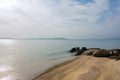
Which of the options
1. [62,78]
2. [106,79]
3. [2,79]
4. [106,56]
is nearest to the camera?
[106,79]

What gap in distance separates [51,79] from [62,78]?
110cm

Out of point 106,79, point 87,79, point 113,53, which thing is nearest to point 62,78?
point 87,79

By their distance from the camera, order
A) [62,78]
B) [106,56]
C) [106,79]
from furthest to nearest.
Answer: [106,56], [62,78], [106,79]

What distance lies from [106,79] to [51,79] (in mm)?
4792

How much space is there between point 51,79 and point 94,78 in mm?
3841

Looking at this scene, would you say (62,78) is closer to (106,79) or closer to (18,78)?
(106,79)

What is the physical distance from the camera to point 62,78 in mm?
13086

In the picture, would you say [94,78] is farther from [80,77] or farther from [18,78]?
[18,78]

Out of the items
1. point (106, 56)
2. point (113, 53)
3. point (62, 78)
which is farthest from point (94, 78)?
point (113, 53)

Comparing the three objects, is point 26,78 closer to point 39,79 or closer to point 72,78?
point 39,79

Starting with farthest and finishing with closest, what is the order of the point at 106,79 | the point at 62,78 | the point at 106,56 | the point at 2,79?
the point at 106,56
the point at 2,79
the point at 62,78
the point at 106,79

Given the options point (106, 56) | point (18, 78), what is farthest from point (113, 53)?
point (18, 78)

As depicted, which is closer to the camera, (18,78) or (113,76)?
(113,76)

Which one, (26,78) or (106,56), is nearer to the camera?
(26,78)
